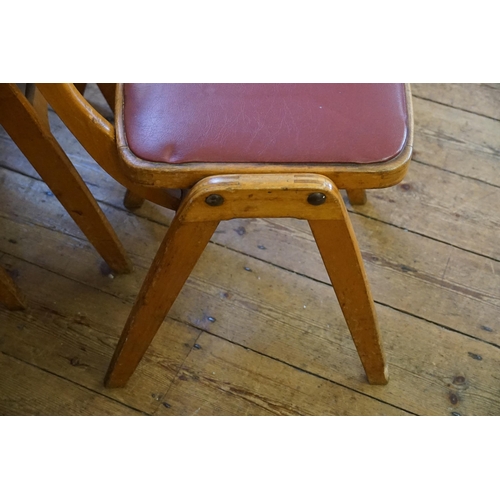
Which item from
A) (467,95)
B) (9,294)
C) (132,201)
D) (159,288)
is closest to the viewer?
(159,288)

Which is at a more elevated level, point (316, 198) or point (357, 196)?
point (316, 198)

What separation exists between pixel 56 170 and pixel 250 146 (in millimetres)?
423

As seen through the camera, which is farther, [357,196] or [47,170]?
[357,196]

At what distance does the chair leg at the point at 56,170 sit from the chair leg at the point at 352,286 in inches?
18.1

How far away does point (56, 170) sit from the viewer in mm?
1056

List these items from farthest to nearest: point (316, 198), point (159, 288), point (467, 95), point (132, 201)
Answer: point (467, 95)
point (132, 201)
point (159, 288)
point (316, 198)

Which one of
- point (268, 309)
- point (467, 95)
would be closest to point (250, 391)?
point (268, 309)

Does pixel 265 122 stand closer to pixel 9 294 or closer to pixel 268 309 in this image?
pixel 268 309

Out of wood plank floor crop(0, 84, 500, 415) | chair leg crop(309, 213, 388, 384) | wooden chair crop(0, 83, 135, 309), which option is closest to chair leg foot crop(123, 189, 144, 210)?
wood plank floor crop(0, 84, 500, 415)

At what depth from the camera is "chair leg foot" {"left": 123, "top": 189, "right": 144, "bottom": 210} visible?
4.30 feet

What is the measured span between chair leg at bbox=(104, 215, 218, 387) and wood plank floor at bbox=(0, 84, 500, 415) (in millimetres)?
92

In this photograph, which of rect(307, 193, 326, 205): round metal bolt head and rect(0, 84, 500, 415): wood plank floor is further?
rect(0, 84, 500, 415): wood plank floor

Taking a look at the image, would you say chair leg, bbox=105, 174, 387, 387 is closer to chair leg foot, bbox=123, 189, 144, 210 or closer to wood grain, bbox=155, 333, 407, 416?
wood grain, bbox=155, 333, 407, 416
